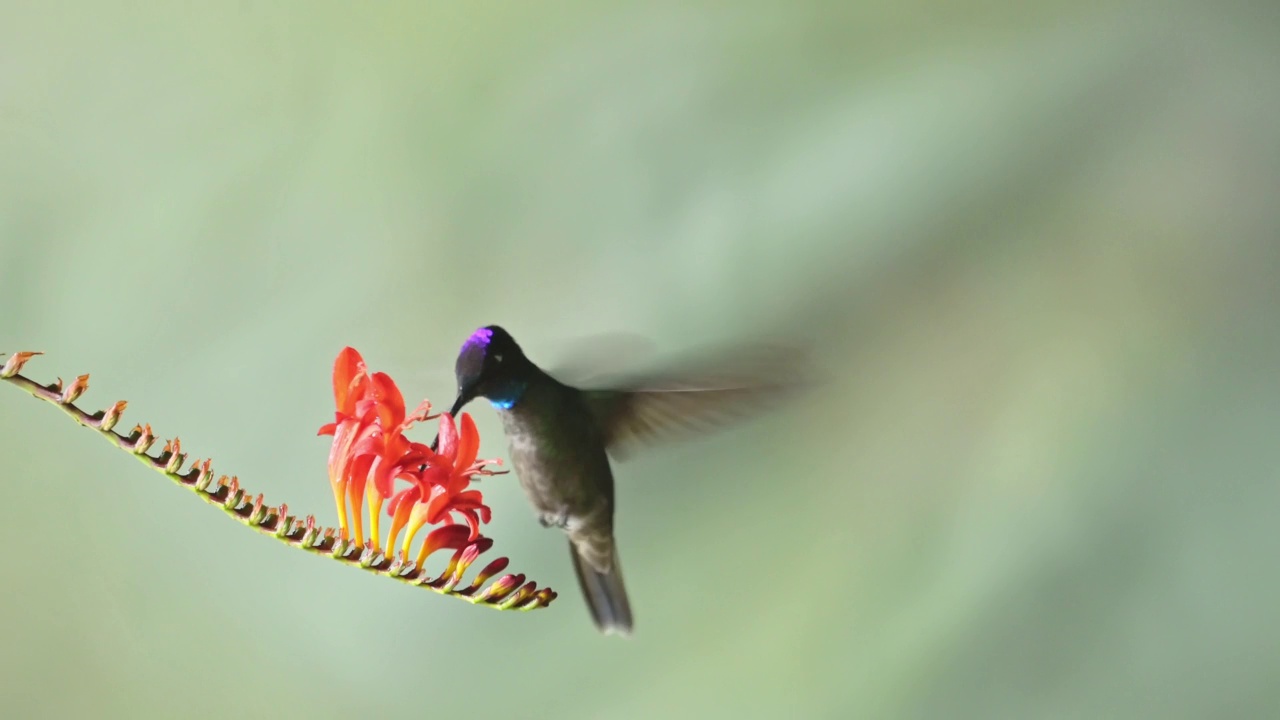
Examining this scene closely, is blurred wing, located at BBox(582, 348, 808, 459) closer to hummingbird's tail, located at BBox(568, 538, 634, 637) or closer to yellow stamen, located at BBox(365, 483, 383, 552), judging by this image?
hummingbird's tail, located at BBox(568, 538, 634, 637)

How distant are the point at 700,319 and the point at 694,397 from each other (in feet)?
1.90

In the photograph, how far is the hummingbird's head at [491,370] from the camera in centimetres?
80

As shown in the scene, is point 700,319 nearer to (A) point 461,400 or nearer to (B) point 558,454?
(B) point 558,454

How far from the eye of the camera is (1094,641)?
60.5 inches

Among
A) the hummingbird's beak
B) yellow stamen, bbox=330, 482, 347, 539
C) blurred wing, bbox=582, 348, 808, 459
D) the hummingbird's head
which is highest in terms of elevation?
blurred wing, bbox=582, 348, 808, 459

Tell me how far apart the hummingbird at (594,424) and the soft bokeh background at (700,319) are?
0.40 m

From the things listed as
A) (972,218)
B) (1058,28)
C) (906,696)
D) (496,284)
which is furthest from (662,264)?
(906,696)

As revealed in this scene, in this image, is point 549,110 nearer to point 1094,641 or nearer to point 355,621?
point 355,621

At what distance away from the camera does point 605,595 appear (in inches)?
48.1

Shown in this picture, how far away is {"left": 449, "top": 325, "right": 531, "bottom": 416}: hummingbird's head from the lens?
Answer: 80 centimetres

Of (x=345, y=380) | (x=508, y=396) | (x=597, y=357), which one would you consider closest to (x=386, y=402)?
(x=345, y=380)

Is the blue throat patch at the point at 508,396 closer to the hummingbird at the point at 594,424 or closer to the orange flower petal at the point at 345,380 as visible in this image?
the hummingbird at the point at 594,424

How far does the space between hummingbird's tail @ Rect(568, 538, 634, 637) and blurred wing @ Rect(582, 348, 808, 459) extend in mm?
171

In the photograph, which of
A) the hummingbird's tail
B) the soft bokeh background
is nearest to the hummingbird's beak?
the hummingbird's tail
